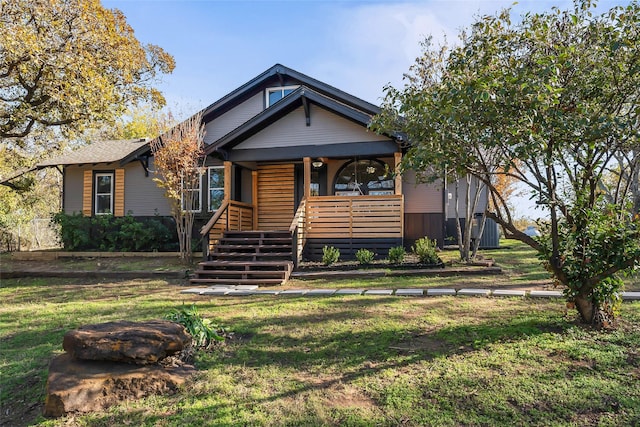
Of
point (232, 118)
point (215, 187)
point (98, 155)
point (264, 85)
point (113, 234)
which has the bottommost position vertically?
point (113, 234)

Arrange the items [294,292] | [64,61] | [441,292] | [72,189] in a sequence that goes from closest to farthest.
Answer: [441,292], [294,292], [64,61], [72,189]

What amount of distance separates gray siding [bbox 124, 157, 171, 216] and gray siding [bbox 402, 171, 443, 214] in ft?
27.1

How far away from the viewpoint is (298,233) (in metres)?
9.95

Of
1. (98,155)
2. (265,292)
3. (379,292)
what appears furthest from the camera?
(98,155)

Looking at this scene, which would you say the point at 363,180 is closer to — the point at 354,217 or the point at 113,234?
the point at 354,217

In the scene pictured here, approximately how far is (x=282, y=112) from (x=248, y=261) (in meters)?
4.36

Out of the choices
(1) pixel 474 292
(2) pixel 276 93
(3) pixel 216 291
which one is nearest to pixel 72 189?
(2) pixel 276 93

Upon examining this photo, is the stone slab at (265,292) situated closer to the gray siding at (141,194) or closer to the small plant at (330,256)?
the small plant at (330,256)

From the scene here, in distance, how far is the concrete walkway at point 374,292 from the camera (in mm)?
6227

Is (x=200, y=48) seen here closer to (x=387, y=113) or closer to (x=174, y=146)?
(x=174, y=146)

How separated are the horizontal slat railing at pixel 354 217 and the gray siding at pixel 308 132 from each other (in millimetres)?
1624

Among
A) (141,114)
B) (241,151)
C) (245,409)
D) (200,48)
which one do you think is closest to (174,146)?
(241,151)

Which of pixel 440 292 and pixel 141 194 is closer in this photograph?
pixel 440 292

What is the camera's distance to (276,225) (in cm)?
1298
